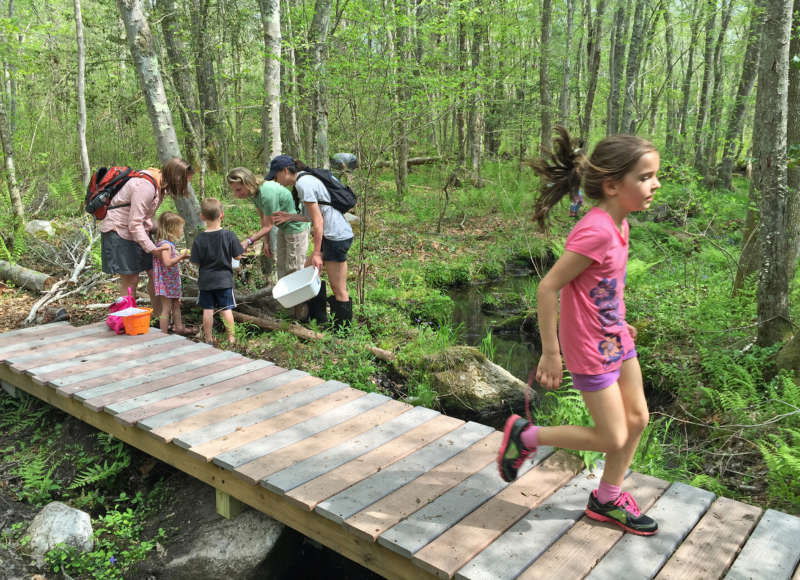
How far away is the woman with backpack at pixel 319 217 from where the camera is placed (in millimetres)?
5773

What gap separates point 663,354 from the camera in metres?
6.42

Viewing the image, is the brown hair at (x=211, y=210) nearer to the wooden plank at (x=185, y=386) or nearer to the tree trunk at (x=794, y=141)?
the wooden plank at (x=185, y=386)

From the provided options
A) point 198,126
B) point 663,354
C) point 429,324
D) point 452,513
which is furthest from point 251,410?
point 198,126

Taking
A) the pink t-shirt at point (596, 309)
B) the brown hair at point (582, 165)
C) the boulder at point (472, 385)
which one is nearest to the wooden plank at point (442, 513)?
the pink t-shirt at point (596, 309)

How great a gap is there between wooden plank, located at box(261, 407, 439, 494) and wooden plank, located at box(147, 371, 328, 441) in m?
0.94

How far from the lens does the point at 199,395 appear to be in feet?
14.8

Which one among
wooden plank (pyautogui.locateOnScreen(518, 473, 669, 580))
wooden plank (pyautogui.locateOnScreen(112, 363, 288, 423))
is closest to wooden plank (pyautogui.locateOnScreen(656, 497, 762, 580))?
wooden plank (pyautogui.locateOnScreen(518, 473, 669, 580))

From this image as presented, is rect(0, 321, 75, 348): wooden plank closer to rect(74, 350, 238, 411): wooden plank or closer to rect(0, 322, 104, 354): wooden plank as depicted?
rect(0, 322, 104, 354): wooden plank

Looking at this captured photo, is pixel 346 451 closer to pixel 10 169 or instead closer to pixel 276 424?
pixel 276 424

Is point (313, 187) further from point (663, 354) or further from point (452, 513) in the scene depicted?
point (663, 354)

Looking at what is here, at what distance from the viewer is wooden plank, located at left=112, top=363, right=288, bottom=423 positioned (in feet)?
13.4

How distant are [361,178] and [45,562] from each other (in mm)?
6147

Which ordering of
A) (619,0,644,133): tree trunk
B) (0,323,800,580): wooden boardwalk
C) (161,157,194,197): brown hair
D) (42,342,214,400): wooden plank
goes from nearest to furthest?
(0,323,800,580): wooden boardwalk < (42,342,214,400): wooden plank < (161,157,194,197): brown hair < (619,0,644,133): tree trunk

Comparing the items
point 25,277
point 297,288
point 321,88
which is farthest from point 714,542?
point 321,88
